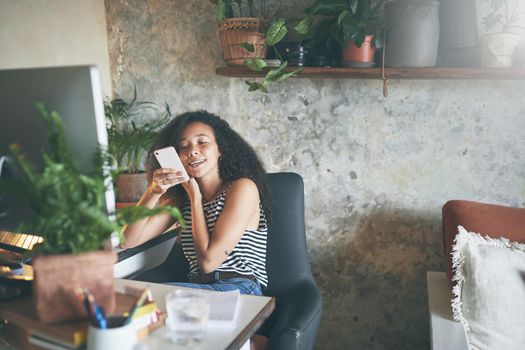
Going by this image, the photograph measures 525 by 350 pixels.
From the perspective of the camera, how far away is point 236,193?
1735mm

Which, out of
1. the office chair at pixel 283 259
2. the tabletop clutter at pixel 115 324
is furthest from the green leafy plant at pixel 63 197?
the office chair at pixel 283 259

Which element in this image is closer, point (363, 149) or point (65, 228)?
point (65, 228)

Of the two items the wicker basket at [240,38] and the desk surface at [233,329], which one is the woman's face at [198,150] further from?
the desk surface at [233,329]

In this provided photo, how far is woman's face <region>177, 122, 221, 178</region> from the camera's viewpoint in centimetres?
180

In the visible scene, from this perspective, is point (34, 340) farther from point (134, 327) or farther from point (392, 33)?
point (392, 33)

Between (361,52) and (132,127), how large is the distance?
4.21ft

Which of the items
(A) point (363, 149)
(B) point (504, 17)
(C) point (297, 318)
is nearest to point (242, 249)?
(C) point (297, 318)

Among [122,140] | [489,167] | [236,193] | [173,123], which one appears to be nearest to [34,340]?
[236,193]

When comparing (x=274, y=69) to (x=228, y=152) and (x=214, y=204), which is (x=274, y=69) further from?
(x=214, y=204)

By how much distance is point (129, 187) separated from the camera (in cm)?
224

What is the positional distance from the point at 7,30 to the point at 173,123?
0.75 metres

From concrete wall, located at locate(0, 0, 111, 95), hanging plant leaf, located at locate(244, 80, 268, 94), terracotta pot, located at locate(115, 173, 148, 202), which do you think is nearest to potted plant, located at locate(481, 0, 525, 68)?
hanging plant leaf, located at locate(244, 80, 268, 94)

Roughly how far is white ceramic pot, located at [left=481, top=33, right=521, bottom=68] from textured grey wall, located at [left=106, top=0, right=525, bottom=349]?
18 cm

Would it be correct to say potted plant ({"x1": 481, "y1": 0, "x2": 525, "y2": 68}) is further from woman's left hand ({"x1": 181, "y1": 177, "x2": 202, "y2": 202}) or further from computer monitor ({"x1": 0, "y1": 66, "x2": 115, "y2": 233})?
computer monitor ({"x1": 0, "y1": 66, "x2": 115, "y2": 233})
